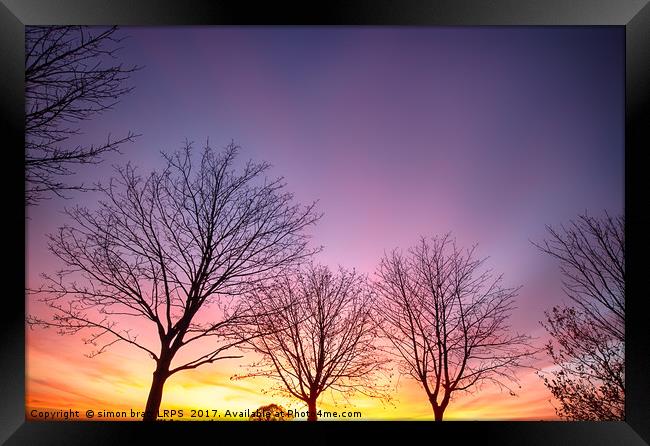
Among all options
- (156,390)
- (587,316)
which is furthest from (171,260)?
(587,316)

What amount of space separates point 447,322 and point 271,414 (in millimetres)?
1473

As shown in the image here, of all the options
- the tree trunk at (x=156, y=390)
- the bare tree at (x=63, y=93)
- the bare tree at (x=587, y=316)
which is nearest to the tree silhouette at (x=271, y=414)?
the tree trunk at (x=156, y=390)

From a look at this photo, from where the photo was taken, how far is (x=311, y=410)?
12.4 ft

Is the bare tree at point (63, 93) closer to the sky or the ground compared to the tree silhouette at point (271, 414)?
closer to the sky

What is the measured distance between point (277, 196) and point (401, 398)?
5.70 ft

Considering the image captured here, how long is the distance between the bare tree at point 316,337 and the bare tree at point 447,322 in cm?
19

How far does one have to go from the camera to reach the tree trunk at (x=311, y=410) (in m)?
3.75

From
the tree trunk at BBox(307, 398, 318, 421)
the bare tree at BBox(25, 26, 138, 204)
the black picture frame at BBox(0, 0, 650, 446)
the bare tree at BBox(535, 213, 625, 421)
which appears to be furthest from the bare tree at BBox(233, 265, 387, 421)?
the bare tree at BBox(25, 26, 138, 204)

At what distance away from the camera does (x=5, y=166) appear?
3.52 meters
